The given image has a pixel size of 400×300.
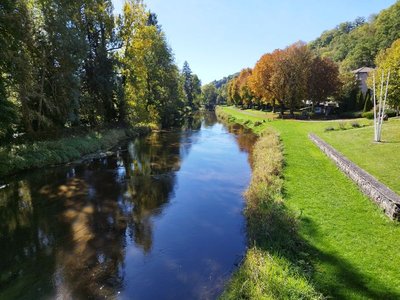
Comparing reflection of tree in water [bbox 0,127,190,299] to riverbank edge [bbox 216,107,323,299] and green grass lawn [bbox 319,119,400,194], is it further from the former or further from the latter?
green grass lawn [bbox 319,119,400,194]

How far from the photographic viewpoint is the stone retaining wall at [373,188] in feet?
29.4

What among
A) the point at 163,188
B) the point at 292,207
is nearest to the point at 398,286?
the point at 292,207

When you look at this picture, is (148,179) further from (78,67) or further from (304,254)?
(78,67)

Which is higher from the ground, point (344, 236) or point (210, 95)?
point (210, 95)

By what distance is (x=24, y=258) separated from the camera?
364 inches

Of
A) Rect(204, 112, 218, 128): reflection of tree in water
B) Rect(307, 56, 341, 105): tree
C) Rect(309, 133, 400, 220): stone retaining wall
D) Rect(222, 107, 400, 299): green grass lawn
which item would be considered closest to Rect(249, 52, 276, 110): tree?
Rect(307, 56, 341, 105): tree

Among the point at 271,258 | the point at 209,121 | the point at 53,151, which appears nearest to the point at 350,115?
the point at 209,121

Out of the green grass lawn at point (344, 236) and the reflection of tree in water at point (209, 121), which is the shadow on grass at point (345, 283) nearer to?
the green grass lawn at point (344, 236)

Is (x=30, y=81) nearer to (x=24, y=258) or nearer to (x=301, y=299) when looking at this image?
(x=24, y=258)

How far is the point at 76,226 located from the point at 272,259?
24.9ft

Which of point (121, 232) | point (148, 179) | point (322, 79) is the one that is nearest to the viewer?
point (121, 232)

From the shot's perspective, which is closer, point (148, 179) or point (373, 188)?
point (373, 188)

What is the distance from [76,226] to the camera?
37.4ft

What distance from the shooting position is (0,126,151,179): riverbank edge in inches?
720
